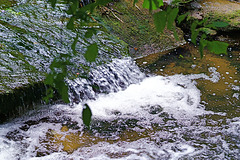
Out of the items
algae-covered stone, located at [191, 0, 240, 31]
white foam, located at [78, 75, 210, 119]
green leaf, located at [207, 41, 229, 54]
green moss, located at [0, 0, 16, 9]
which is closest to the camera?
green leaf, located at [207, 41, 229, 54]

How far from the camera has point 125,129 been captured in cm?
360

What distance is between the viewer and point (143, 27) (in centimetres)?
663

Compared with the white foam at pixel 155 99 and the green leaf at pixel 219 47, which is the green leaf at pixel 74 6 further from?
the white foam at pixel 155 99

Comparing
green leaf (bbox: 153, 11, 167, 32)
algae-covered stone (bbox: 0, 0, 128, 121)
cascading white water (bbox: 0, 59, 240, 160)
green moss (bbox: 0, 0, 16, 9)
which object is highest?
green leaf (bbox: 153, 11, 167, 32)

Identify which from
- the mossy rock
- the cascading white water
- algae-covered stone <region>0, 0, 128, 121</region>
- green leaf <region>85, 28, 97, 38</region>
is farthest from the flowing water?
green leaf <region>85, 28, 97, 38</region>

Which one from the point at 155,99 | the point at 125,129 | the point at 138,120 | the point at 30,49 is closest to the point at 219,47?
the point at 125,129

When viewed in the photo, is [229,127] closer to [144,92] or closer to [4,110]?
[144,92]

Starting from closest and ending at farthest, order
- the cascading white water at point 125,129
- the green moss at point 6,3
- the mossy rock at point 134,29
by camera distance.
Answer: the cascading white water at point 125,129, the green moss at point 6,3, the mossy rock at point 134,29

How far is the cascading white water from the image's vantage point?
10.3 ft

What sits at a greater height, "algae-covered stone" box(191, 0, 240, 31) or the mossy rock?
"algae-covered stone" box(191, 0, 240, 31)

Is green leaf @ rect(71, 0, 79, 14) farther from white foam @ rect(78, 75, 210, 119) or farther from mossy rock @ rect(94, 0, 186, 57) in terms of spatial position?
mossy rock @ rect(94, 0, 186, 57)

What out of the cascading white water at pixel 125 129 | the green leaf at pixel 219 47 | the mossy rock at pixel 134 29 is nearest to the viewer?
the green leaf at pixel 219 47

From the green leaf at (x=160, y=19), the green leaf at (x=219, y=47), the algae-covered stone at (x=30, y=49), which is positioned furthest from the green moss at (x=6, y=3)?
the green leaf at (x=219, y=47)

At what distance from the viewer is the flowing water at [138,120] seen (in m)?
3.17
